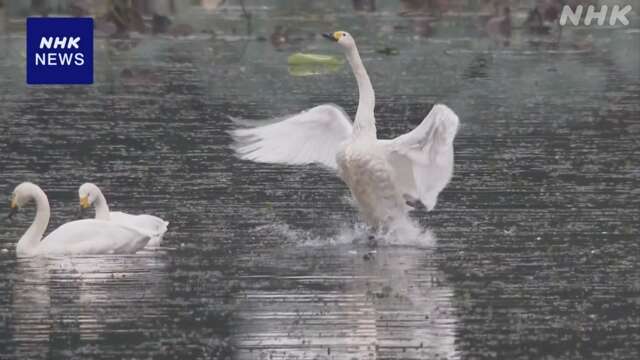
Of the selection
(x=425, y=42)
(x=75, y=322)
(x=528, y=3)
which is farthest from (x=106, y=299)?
(x=528, y=3)

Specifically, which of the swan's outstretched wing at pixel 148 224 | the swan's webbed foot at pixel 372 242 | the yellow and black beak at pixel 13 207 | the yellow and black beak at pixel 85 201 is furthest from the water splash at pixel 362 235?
the yellow and black beak at pixel 13 207

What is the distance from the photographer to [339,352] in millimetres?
9656

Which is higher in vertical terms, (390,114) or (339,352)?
(390,114)

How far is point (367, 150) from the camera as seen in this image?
13.7 meters

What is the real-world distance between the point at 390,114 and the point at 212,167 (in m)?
4.42

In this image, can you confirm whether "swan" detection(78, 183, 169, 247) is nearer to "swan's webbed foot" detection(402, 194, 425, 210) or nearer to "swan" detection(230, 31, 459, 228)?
"swan" detection(230, 31, 459, 228)

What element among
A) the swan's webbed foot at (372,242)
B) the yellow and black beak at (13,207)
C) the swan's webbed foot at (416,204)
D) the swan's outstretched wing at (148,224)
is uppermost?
the yellow and black beak at (13,207)

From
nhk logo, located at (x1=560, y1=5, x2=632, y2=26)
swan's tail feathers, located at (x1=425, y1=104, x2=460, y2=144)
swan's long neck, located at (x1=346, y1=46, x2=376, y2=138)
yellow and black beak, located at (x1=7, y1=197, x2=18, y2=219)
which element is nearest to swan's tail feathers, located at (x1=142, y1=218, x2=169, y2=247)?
yellow and black beak, located at (x1=7, y1=197, x2=18, y2=219)

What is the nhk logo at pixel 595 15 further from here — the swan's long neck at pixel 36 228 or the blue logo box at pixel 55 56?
the swan's long neck at pixel 36 228

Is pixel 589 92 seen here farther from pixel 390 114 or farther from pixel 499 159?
pixel 499 159

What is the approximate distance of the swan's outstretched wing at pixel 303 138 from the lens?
14508 millimetres

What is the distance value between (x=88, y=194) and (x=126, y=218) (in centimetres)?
38

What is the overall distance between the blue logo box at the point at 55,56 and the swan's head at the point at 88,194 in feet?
29.8

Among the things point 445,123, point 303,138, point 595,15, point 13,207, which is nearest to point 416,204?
point 445,123
